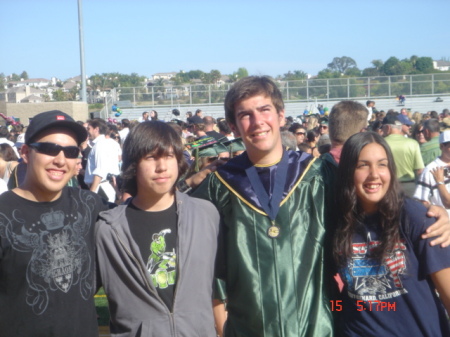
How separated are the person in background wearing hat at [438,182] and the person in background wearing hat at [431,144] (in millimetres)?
2247

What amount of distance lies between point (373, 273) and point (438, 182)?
12.1 ft

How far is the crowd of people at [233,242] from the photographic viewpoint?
2.78 meters

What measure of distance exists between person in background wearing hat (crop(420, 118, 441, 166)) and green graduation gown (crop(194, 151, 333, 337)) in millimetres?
6200

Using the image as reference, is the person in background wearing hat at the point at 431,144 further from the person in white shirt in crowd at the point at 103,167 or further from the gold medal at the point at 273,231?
the gold medal at the point at 273,231

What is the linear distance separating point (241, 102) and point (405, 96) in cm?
3016

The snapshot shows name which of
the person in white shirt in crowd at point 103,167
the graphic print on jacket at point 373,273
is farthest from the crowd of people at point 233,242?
the person in white shirt in crowd at point 103,167

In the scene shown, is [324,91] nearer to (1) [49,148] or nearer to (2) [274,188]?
(2) [274,188]

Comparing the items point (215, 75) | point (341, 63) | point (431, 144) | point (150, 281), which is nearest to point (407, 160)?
point (431, 144)

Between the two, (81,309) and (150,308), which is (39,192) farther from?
(150,308)

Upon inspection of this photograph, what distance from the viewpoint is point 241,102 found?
3271mm

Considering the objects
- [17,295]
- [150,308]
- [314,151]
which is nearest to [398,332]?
[150,308]

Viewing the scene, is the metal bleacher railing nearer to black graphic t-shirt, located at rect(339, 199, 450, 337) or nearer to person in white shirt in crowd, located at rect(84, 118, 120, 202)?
person in white shirt in crowd, located at rect(84, 118, 120, 202)

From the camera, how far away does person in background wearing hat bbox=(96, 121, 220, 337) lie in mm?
2895

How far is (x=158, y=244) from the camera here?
2.99 meters
